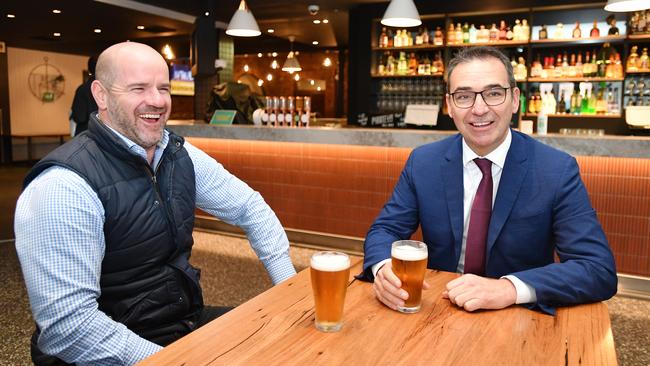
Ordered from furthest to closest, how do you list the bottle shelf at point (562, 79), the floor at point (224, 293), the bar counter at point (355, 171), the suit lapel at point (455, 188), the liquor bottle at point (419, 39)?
the liquor bottle at point (419, 39), the bottle shelf at point (562, 79), the bar counter at point (355, 171), the floor at point (224, 293), the suit lapel at point (455, 188)

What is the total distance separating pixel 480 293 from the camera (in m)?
1.22

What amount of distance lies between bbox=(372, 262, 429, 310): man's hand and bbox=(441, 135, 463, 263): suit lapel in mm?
490

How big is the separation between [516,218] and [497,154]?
0.22m

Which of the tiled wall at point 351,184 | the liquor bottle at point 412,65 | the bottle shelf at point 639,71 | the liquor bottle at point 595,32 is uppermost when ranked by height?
the liquor bottle at point 595,32

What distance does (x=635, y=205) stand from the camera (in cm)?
357

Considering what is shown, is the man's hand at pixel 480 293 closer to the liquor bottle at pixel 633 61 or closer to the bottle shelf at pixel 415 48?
the liquor bottle at pixel 633 61

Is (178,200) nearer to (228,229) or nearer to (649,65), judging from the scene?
(228,229)

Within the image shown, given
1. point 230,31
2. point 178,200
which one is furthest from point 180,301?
point 230,31

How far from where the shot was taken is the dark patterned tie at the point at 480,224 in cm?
163

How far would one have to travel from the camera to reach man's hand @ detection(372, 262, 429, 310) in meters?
1.20

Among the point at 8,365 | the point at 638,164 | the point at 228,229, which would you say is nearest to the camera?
the point at 8,365

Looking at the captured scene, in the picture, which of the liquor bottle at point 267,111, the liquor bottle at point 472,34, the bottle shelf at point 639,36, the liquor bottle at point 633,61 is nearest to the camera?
the liquor bottle at point 267,111

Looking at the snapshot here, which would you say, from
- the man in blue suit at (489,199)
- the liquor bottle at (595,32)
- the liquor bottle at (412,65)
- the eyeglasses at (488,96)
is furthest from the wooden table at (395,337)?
the liquor bottle at (412,65)

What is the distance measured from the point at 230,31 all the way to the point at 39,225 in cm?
468
